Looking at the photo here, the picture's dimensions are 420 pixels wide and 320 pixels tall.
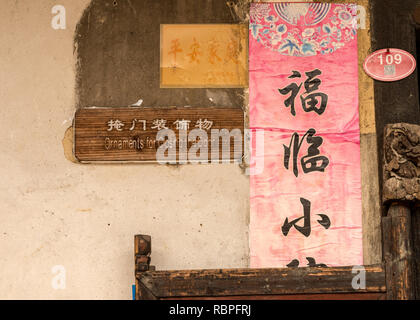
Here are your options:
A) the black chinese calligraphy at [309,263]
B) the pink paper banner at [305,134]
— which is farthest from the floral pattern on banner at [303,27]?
the black chinese calligraphy at [309,263]

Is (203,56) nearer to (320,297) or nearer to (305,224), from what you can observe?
(305,224)

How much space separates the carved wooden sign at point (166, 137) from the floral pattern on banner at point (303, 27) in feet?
1.50

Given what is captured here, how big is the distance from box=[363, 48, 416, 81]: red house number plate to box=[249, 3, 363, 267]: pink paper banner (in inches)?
3.9

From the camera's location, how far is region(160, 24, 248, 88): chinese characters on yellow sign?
11.7 ft

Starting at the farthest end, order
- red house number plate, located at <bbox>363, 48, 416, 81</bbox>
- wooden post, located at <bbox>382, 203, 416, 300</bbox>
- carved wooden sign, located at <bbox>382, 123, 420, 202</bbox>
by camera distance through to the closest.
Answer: red house number plate, located at <bbox>363, 48, 416, 81</bbox>
carved wooden sign, located at <bbox>382, 123, 420, 202</bbox>
wooden post, located at <bbox>382, 203, 416, 300</bbox>

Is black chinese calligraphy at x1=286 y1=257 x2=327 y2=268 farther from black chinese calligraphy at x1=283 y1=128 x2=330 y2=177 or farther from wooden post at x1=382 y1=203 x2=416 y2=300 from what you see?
black chinese calligraphy at x1=283 y1=128 x2=330 y2=177

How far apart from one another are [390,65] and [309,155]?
658mm

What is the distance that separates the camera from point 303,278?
324 cm

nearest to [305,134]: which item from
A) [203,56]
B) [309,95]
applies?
[309,95]

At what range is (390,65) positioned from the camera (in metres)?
3.54

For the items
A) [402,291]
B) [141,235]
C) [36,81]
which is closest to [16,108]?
[36,81]

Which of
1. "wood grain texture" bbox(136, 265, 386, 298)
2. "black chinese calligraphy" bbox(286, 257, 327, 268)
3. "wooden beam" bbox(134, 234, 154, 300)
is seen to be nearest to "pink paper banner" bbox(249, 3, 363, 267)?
"black chinese calligraphy" bbox(286, 257, 327, 268)

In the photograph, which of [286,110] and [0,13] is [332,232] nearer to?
[286,110]

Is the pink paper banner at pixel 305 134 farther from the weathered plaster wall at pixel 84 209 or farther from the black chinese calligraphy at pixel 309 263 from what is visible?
the weathered plaster wall at pixel 84 209
